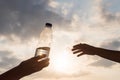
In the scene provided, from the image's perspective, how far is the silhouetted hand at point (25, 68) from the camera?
3820mm

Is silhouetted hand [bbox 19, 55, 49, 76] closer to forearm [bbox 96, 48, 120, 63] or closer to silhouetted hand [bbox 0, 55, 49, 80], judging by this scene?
silhouetted hand [bbox 0, 55, 49, 80]

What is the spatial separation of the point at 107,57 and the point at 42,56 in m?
3.40

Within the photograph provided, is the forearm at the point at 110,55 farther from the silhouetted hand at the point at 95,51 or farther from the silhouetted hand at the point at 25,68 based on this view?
the silhouetted hand at the point at 25,68

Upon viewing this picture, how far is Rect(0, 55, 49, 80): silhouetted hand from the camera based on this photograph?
150 inches

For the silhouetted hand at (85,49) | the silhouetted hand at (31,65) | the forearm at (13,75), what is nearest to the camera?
the forearm at (13,75)

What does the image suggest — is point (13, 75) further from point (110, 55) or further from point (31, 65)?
point (110, 55)

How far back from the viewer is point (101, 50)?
23.9 feet

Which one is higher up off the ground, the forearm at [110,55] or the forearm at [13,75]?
the forearm at [110,55]

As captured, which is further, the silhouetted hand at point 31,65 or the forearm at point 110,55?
the forearm at point 110,55

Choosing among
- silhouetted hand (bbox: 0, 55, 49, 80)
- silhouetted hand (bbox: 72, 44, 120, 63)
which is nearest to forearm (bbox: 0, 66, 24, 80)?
silhouetted hand (bbox: 0, 55, 49, 80)

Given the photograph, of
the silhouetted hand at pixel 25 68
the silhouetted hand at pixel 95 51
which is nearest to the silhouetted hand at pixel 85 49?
the silhouetted hand at pixel 95 51

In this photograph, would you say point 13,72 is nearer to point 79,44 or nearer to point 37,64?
point 37,64

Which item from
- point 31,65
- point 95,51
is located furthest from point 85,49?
point 31,65

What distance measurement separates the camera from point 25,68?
12.9 feet
